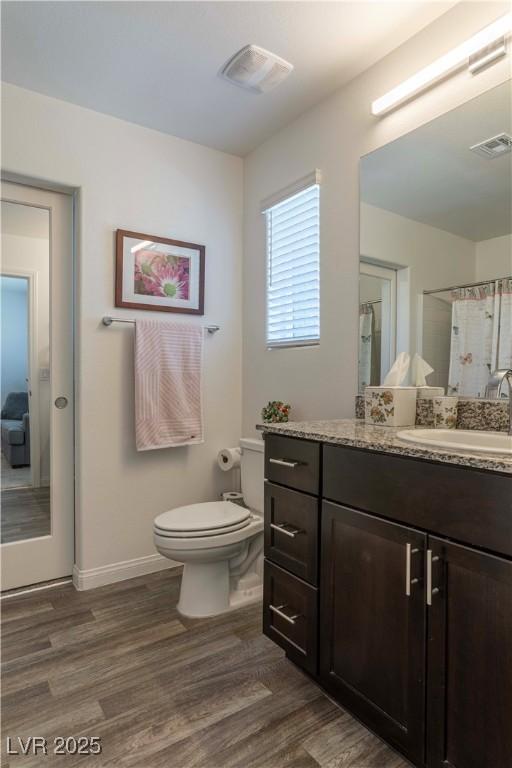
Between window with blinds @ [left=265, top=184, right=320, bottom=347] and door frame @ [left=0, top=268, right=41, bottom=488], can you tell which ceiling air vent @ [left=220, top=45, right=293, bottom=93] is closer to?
window with blinds @ [left=265, top=184, right=320, bottom=347]

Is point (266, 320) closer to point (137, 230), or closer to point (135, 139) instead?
point (137, 230)

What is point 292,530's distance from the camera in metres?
1.55

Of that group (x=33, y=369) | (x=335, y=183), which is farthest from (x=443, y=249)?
(x=33, y=369)

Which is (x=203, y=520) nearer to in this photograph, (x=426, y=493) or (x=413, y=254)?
(x=426, y=493)

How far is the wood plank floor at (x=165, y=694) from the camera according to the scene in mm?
1281

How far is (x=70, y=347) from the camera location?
2.41m

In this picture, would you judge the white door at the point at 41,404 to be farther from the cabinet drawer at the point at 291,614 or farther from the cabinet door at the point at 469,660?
the cabinet door at the point at 469,660

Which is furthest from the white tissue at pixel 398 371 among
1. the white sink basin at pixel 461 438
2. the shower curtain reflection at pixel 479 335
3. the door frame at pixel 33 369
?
the door frame at pixel 33 369

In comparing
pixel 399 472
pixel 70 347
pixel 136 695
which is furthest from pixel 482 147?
pixel 136 695

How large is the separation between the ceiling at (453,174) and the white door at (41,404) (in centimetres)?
163

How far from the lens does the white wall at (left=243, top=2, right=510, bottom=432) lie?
1.66 metres

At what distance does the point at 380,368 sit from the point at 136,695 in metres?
1.52

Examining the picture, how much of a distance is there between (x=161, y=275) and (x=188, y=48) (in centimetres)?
106

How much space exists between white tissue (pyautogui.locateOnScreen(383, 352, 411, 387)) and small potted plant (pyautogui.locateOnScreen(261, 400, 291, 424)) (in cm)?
68
